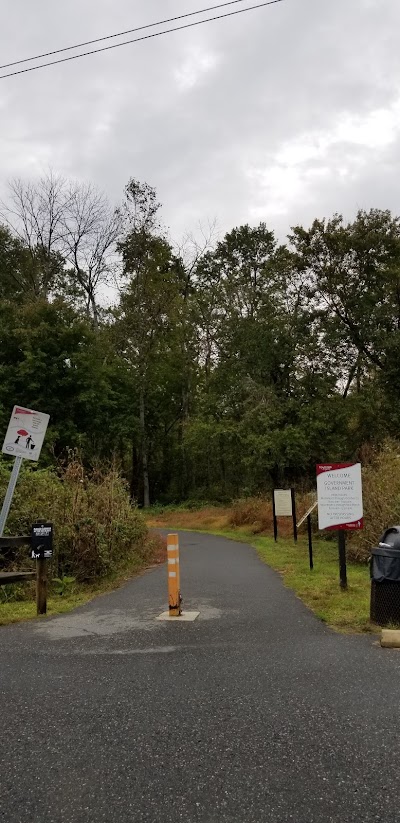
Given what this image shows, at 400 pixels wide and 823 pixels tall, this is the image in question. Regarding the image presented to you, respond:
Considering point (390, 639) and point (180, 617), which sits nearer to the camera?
point (390, 639)

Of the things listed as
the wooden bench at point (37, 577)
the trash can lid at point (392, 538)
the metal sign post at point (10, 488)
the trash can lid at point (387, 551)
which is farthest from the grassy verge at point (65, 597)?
the trash can lid at point (392, 538)

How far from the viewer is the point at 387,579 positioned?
644 cm

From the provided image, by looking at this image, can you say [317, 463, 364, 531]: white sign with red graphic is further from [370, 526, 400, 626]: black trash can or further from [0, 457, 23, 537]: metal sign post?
[0, 457, 23, 537]: metal sign post

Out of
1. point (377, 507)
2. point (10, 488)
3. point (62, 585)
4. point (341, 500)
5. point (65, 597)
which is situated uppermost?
point (10, 488)

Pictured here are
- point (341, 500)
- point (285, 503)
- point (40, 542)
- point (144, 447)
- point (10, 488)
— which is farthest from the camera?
point (144, 447)

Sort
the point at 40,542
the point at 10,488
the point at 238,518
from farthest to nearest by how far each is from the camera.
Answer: the point at 238,518 < the point at 10,488 < the point at 40,542

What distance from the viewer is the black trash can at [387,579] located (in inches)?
251

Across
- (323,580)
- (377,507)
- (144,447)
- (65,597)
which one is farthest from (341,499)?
(144,447)

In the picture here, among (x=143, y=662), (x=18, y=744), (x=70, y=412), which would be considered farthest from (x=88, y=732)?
(x=70, y=412)

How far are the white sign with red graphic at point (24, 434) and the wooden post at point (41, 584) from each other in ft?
4.77

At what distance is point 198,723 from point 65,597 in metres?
5.64

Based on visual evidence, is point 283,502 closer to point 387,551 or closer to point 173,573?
point 173,573

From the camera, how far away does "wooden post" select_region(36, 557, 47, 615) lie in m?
7.56

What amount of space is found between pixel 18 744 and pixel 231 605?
15.9 ft
